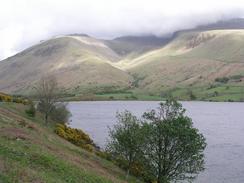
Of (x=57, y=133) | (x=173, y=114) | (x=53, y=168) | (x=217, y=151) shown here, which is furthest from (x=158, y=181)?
(x=217, y=151)

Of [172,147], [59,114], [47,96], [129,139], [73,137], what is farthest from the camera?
[59,114]

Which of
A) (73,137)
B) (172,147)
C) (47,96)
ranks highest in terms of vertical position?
(47,96)

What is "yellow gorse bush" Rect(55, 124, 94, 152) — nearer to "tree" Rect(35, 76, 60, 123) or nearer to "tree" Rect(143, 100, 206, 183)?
"tree" Rect(143, 100, 206, 183)

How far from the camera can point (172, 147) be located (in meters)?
53.4

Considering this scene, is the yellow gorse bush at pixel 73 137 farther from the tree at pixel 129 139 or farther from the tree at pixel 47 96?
the tree at pixel 47 96

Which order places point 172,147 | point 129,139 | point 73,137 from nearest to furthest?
point 172,147 < point 129,139 < point 73,137

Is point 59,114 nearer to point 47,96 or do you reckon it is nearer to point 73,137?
point 47,96

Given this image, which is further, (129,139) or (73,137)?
(73,137)

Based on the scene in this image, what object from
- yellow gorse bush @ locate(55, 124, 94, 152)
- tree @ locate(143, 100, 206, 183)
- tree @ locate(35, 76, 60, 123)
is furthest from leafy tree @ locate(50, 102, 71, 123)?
tree @ locate(143, 100, 206, 183)

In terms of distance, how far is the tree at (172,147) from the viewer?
2078 inches

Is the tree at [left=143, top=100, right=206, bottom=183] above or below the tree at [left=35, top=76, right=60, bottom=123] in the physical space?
below

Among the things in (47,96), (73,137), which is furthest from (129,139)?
(47,96)

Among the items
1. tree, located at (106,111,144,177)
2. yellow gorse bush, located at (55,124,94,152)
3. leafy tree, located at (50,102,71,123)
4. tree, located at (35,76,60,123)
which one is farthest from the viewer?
leafy tree, located at (50,102,71,123)

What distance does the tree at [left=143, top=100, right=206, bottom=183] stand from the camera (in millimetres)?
52781
